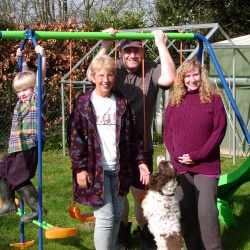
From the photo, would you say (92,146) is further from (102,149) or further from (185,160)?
(185,160)

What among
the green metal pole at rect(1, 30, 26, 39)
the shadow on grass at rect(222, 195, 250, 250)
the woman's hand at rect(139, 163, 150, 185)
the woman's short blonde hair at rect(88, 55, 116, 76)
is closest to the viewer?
the woman's short blonde hair at rect(88, 55, 116, 76)

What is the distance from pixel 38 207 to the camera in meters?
3.85

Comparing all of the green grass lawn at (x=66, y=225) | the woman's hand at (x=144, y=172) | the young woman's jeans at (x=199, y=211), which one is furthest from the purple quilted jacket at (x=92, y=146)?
the green grass lawn at (x=66, y=225)

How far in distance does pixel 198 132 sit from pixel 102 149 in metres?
0.82

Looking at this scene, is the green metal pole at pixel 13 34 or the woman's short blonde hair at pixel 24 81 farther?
the woman's short blonde hair at pixel 24 81

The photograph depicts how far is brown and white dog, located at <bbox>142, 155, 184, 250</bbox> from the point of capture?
3771mm

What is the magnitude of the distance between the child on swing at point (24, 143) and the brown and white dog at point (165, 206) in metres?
0.94

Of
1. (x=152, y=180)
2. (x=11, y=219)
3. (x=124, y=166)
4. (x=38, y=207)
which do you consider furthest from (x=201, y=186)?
(x=11, y=219)

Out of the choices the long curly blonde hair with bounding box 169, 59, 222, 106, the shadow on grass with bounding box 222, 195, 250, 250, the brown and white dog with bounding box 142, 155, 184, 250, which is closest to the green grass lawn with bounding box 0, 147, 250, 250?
the shadow on grass with bounding box 222, 195, 250, 250

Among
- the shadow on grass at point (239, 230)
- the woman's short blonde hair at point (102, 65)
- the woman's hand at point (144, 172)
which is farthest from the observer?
the shadow on grass at point (239, 230)

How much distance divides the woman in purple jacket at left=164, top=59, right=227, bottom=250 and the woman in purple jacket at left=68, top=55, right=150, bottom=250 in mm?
533

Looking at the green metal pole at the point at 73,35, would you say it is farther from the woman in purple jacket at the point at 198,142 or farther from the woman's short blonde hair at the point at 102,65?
the woman in purple jacket at the point at 198,142

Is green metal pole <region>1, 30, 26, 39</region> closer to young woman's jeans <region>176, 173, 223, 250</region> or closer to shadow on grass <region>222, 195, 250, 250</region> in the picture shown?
young woman's jeans <region>176, 173, 223, 250</region>

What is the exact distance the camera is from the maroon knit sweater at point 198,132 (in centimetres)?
389
